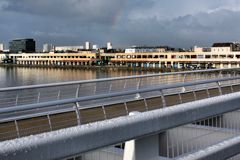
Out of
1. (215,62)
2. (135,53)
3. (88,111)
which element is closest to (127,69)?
(135,53)

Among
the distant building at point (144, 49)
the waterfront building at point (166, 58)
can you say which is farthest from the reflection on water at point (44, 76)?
the distant building at point (144, 49)

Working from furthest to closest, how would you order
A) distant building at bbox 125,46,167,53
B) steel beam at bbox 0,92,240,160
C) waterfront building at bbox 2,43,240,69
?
distant building at bbox 125,46,167,53
waterfront building at bbox 2,43,240,69
steel beam at bbox 0,92,240,160

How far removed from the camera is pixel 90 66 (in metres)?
172

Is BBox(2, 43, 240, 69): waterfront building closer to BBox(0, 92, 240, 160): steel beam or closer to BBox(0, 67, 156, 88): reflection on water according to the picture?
BBox(0, 67, 156, 88): reflection on water

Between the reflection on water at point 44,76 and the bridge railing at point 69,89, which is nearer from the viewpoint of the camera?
the bridge railing at point 69,89

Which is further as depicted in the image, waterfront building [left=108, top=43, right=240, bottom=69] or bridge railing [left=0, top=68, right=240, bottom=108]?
waterfront building [left=108, top=43, right=240, bottom=69]

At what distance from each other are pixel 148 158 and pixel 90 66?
169 metres

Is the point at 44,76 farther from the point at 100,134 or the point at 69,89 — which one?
the point at 100,134

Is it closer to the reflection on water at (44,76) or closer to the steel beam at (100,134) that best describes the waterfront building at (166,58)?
the reflection on water at (44,76)

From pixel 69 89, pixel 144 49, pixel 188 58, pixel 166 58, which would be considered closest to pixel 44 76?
pixel 166 58

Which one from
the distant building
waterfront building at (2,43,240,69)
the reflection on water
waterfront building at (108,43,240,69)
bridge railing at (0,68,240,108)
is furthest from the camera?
the distant building

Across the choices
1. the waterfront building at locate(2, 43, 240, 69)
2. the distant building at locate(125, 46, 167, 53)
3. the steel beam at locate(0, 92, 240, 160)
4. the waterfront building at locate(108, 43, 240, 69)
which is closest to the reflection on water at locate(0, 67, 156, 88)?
the waterfront building at locate(108, 43, 240, 69)

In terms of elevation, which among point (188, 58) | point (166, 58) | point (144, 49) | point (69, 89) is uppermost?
point (144, 49)

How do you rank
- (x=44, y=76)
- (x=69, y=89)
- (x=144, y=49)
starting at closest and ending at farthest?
(x=69, y=89) → (x=44, y=76) → (x=144, y=49)
